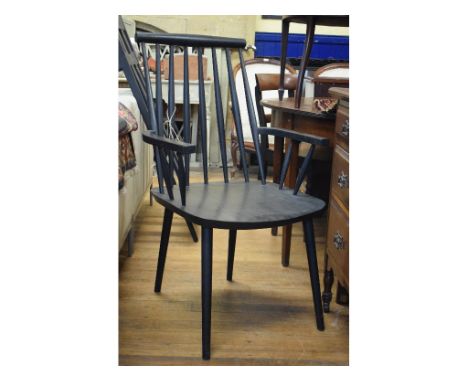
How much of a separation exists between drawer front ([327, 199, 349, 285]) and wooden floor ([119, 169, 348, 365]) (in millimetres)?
222

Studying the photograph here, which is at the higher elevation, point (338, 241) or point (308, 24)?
point (308, 24)

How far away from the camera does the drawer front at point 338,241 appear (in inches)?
58.3

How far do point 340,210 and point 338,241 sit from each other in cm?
9

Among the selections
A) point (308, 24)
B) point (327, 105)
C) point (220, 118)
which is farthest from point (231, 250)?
point (308, 24)

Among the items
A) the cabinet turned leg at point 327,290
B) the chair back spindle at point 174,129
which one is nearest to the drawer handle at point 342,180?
the chair back spindle at point 174,129

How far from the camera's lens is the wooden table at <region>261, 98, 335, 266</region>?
1892 mm

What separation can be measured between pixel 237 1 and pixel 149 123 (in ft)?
1.70

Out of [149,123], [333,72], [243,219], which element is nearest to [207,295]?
[243,219]

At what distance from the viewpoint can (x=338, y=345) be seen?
154cm

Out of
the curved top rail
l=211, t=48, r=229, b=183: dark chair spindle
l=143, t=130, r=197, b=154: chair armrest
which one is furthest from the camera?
l=211, t=48, r=229, b=183: dark chair spindle

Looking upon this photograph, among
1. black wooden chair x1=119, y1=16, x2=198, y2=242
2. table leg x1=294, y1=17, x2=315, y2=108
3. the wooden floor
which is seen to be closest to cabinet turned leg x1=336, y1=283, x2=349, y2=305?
the wooden floor

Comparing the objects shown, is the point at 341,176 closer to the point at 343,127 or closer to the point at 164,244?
the point at 343,127

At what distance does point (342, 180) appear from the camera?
154 cm

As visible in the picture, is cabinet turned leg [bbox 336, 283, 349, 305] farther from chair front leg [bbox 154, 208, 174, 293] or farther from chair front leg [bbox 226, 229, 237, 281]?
chair front leg [bbox 154, 208, 174, 293]
